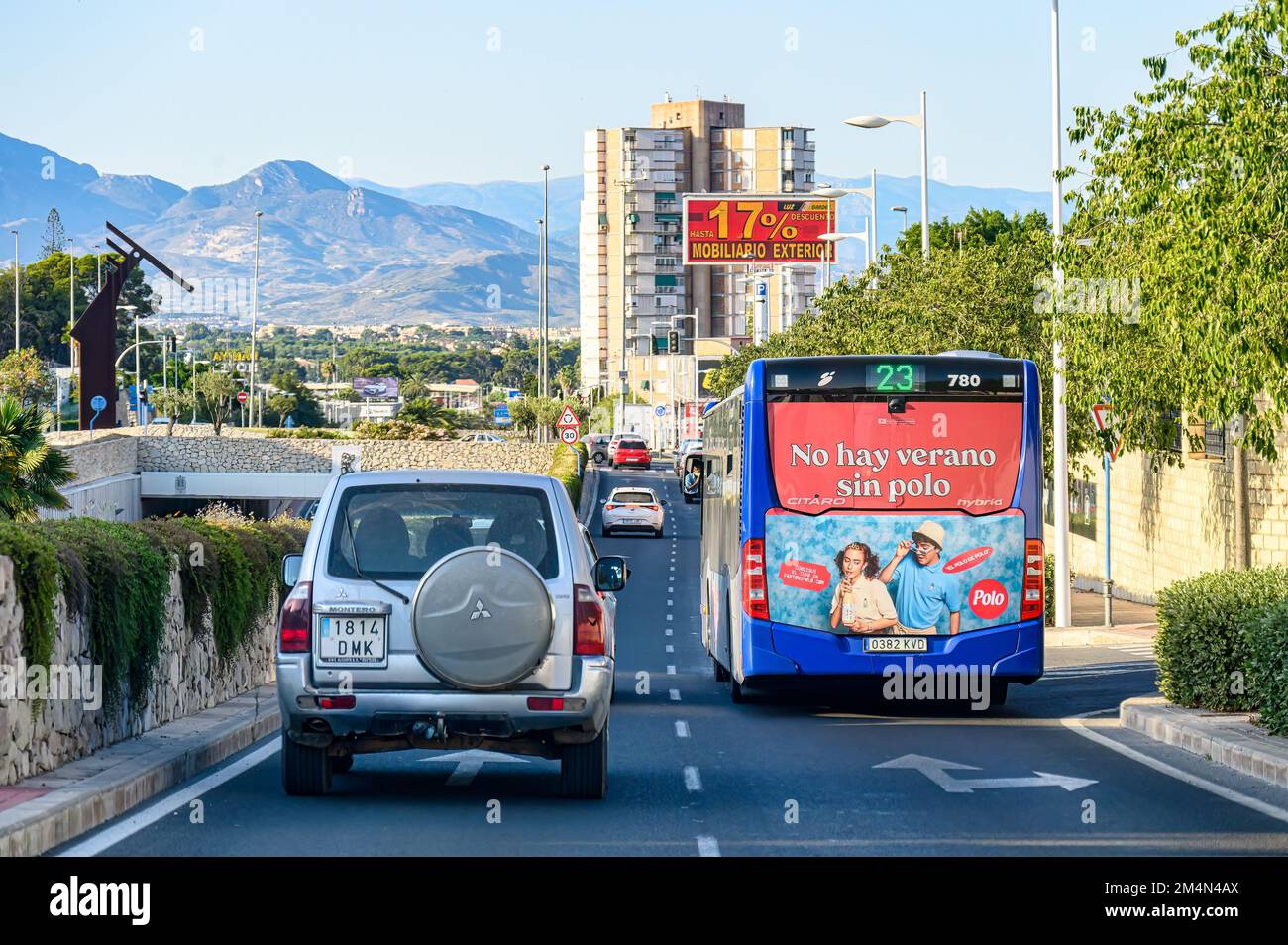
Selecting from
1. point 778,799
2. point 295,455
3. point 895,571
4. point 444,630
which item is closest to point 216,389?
point 295,455

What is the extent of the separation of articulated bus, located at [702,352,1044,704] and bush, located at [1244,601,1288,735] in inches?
115

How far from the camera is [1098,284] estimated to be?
2273cm

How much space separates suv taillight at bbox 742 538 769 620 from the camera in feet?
57.1

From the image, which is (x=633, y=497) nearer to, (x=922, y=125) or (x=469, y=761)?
(x=922, y=125)

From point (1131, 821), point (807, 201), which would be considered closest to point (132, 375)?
point (807, 201)

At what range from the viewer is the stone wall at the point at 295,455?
7362cm

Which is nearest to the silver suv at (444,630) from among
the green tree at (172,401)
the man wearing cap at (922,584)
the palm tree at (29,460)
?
the man wearing cap at (922,584)

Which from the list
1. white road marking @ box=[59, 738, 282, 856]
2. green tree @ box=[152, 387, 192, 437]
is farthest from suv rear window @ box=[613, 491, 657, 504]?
green tree @ box=[152, 387, 192, 437]

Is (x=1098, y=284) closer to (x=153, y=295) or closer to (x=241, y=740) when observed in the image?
(x=241, y=740)

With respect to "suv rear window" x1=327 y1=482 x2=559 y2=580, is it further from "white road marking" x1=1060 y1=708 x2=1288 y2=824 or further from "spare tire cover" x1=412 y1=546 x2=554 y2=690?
"white road marking" x1=1060 y1=708 x2=1288 y2=824

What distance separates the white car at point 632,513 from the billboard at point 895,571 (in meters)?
40.8

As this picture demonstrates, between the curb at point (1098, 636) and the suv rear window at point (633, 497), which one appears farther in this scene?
the suv rear window at point (633, 497)

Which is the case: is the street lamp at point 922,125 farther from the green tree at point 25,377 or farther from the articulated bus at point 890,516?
the green tree at point 25,377
